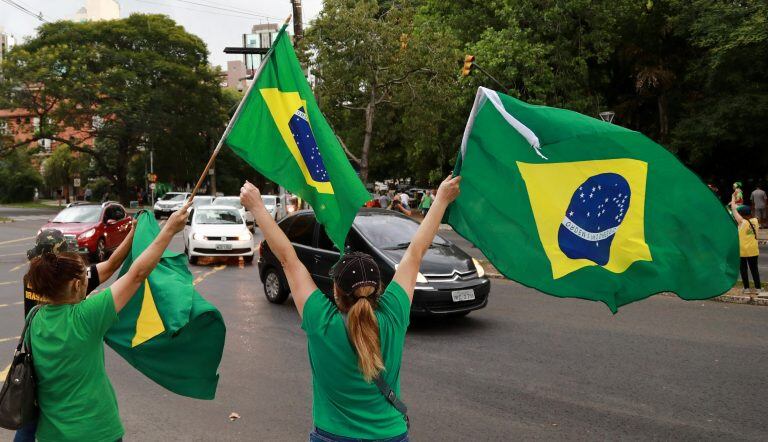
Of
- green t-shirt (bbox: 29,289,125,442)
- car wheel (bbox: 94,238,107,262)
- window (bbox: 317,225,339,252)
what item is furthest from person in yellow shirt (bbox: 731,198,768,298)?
car wheel (bbox: 94,238,107,262)

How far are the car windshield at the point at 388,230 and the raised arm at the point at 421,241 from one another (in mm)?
6077

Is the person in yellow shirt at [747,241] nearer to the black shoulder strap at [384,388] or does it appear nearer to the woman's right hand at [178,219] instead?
the black shoulder strap at [384,388]

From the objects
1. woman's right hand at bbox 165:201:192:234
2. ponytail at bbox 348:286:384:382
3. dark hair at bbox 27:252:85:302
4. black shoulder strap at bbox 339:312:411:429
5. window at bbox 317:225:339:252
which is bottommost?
window at bbox 317:225:339:252

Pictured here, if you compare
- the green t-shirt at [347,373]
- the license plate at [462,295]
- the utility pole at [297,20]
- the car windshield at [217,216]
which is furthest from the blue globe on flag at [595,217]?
the car windshield at [217,216]

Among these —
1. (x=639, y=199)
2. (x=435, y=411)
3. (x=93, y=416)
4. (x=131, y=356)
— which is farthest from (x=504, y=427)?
(x=93, y=416)

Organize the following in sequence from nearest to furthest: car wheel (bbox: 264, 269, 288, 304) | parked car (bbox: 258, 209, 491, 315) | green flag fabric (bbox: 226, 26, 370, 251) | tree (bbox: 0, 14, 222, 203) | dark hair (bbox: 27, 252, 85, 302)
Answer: dark hair (bbox: 27, 252, 85, 302) < green flag fabric (bbox: 226, 26, 370, 251) < parked car (bbox: 258, 209, 491, 315) < car wheel (bbox: 264, 269, 288, 304) < tree (bbox: 0, 14, 222, 203)

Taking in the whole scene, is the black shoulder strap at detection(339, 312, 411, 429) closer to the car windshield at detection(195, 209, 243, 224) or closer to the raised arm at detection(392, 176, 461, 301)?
the raised arm at detection(392, 176, 461, 301)

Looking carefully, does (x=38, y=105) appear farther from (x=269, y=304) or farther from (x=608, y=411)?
(x=608, y=411)

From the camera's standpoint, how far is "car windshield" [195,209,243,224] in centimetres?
1839

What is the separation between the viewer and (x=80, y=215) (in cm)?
1886

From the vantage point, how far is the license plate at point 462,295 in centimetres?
875

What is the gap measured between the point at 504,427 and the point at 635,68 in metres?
28.5

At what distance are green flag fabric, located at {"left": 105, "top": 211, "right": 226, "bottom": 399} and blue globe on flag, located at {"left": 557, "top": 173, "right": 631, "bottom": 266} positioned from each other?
1.98 metres

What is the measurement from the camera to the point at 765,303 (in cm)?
1066
